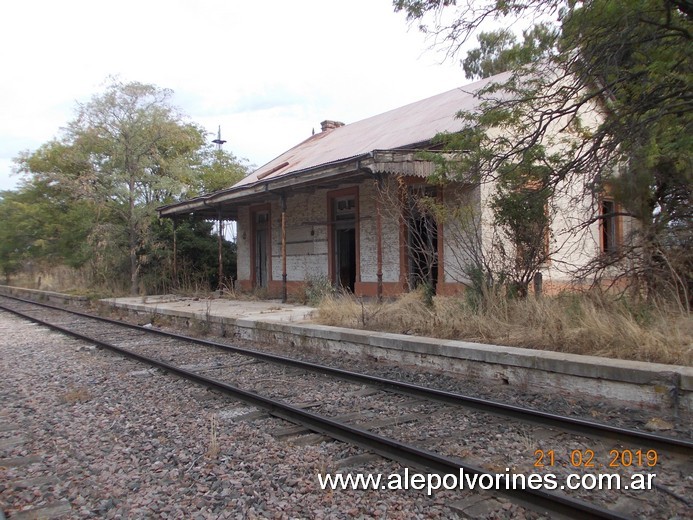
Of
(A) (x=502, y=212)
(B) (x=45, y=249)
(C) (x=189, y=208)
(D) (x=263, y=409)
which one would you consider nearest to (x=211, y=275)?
(C) (x=189, y=208)

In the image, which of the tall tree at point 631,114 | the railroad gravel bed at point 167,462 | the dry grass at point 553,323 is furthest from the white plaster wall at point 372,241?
the railroad gravel bed at point 167,462

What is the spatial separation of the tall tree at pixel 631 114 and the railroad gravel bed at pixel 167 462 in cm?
510

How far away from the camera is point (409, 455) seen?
399 centimetres

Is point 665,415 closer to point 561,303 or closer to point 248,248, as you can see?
point 561,303

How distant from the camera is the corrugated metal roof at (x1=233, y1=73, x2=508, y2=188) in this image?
539 inches

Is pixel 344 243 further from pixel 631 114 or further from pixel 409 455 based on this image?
pixel 409 455

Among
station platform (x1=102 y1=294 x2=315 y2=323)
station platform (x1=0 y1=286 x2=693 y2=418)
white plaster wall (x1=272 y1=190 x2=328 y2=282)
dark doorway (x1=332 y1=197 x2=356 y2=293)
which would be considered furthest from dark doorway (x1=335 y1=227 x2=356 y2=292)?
station platform (x1=0 y1=286 x2=693 y2=418)

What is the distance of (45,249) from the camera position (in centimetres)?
2727

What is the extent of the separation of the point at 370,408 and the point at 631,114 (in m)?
5.21

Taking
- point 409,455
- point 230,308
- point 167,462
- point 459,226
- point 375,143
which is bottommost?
point 167,462

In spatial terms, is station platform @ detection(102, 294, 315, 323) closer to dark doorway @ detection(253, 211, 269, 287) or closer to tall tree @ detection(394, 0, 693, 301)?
dark doorway @ detection(253, 211, 269, 287)

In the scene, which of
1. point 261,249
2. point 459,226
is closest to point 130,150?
point 261,249

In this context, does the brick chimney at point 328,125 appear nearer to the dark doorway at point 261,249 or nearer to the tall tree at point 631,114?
the dark doorway at point 261,249

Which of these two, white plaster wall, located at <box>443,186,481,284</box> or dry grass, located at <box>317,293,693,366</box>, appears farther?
white plaster wall, located at <box>443,186,481,284</box>
